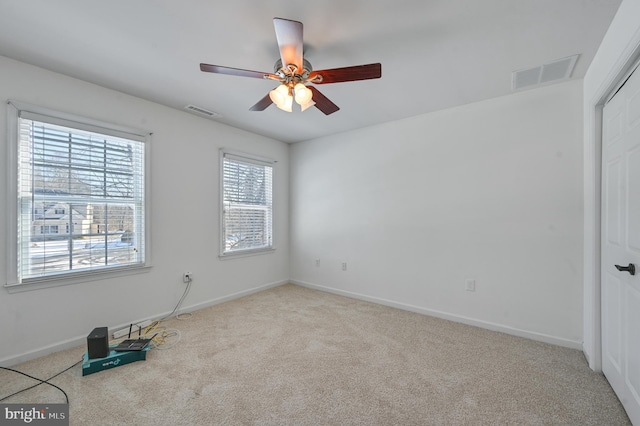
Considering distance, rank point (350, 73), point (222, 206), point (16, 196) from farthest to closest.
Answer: point (222, 206)
point (16, 196)
point (350, 73)

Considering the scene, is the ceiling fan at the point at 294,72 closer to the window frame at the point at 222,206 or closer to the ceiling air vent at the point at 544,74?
→ the ceiling air vent at the point at 544,74

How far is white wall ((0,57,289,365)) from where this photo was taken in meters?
2.24

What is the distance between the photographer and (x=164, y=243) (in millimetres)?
3158

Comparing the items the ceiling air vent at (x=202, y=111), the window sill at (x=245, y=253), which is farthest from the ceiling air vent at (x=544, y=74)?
the window sill at (x=245, y=253)

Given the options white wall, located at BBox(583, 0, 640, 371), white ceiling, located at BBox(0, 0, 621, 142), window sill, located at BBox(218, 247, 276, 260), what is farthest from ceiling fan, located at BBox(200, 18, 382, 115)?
window sill, located at BBox(218, 247, 276, 260)

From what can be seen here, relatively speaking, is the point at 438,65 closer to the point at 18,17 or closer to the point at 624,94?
the point at 624,94

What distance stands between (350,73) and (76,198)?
2.73 metres

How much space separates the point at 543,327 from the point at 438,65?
2.65 metres

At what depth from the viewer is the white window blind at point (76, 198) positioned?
7.45 ft

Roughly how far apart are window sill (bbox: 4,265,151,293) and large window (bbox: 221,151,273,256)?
3.65 feet

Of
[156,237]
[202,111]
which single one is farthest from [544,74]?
[156,237]

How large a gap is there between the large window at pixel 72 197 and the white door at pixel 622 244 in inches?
159

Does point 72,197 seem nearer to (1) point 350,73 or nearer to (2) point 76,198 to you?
(2) point 76,198

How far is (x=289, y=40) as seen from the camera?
164 cm
